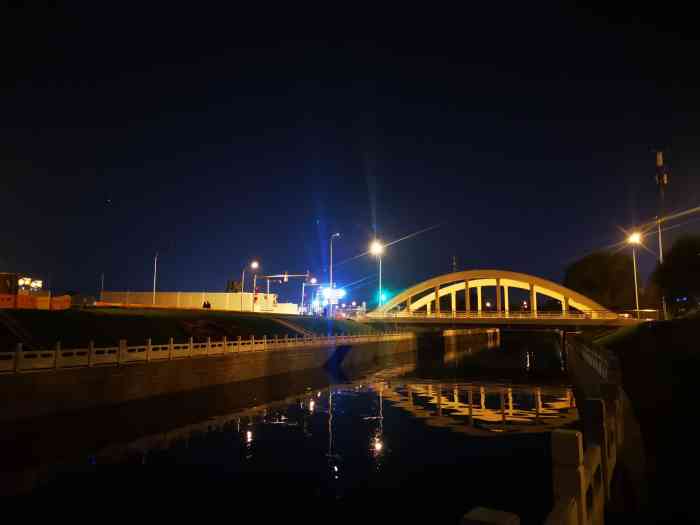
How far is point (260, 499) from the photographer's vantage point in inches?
507

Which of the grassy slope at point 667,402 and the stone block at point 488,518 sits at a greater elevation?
the stone block at point 488,518

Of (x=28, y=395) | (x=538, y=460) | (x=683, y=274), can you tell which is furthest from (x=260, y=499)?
(x=683, y=274)

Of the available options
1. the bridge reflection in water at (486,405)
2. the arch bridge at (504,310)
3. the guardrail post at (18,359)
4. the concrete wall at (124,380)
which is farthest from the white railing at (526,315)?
the guardrail post at (18,359)

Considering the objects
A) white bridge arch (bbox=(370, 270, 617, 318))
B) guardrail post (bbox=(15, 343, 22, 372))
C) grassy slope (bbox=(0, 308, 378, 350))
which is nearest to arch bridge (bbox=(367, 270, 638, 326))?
white bridge arch (bbox=(370, 270, 617, 318))

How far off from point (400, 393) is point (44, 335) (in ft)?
72.0

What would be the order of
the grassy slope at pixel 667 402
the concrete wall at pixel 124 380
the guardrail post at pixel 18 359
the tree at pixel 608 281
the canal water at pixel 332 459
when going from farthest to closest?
the tree at pixel 608 281 < the guardrail post at pixel 18 359 < the concrete wall at pixel 124 380 < the canal water at pixel 332 459 < the grassy slope at pixel 667 402

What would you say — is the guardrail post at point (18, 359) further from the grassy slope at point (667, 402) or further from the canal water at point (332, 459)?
the grassy slope at point (667, 402)

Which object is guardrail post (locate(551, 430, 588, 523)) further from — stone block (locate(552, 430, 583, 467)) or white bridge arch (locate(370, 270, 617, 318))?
white bridge arch (locate(370, 270, 617, 318))

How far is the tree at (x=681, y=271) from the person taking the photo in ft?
184

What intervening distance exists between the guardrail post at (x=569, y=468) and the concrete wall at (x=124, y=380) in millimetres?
19945

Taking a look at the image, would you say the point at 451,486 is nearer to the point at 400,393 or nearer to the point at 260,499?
the point at 260,499

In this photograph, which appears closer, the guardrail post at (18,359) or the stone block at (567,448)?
the stone block at (567,448)

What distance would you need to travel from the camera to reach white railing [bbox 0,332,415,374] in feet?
68.5

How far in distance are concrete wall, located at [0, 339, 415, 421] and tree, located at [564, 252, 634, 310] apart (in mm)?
93514
